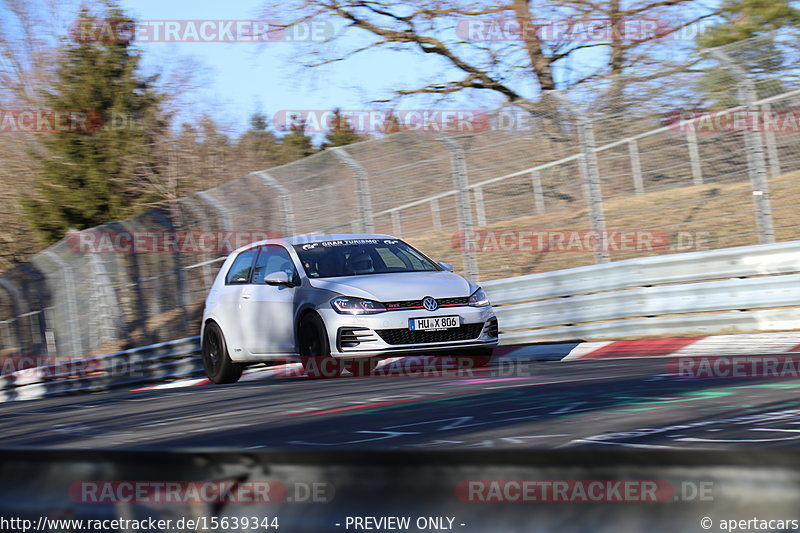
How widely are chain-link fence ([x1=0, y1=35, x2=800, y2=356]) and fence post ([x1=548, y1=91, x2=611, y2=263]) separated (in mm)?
16

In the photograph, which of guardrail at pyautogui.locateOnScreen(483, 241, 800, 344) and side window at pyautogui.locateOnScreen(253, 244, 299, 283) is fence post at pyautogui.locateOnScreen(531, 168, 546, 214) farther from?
side window at pyautogui.locateOnScreen(253, 244, 299, 283)

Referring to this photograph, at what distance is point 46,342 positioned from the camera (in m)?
20.5

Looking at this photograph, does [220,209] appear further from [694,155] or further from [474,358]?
[694,155]

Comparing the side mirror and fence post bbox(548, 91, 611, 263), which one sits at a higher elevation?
fence post bbox(548, 91, 611, 263)

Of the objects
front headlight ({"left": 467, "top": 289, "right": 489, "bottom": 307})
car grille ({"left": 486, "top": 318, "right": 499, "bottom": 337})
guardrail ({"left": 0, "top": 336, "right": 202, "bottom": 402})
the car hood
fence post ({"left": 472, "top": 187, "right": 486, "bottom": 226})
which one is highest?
fence post ({"left": 472, "top": 187, "right": 486, "bottom": 226})

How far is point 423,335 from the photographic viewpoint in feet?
31.1

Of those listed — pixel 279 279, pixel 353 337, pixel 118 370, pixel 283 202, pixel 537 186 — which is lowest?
pixel 118 370

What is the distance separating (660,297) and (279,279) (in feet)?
13.5

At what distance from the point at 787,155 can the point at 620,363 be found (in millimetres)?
3975

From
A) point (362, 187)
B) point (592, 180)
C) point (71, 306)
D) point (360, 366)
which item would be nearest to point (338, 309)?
point (360, 366)

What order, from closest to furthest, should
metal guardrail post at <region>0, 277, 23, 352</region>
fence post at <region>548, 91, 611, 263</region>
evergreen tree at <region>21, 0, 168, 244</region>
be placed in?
fence post at <region>548, 91, 611, 263</region> → metal guardrail post at <region>0, 277, 23, 352</region> → evergreen tree at <region>21, 0, 168, 244</region>

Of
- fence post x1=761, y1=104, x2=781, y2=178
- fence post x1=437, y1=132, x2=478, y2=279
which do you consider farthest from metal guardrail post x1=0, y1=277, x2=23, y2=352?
fence post x1=761, y1=104, x2=781, y2=178

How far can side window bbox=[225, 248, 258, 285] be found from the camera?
11133 millimetres

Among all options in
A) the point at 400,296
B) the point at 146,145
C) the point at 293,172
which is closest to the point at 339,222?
the point at 293,172
